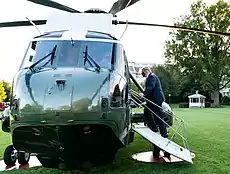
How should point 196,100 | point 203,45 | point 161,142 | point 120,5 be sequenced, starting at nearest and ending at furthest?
point 161,142, point 120,5, point 203,45, point 196,100

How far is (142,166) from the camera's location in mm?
7066

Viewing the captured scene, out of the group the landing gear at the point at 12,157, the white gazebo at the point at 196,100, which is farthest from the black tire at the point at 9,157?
the white gazebo at the point at 196,100

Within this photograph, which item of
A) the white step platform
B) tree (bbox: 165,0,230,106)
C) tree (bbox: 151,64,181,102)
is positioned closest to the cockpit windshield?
the white step platform

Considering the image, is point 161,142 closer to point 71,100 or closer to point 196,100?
point 71,100

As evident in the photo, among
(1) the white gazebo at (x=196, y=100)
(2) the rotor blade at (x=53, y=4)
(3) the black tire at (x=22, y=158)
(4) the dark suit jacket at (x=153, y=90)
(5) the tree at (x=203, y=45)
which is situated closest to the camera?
(2) the rotor blade at (x=53, y=4)

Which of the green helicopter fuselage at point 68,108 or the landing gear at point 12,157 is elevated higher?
the green helicopter fuselage at point 68,108

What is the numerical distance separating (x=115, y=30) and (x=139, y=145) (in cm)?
478

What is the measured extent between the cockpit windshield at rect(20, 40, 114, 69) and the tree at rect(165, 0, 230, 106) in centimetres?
4049

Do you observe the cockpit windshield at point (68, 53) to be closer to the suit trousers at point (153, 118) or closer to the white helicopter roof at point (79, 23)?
the white helicopter roof at point (79, 23)

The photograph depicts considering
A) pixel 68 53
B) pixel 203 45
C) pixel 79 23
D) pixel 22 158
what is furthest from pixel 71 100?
pixel 203 45

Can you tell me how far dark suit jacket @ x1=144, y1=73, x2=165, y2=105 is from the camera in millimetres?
7301

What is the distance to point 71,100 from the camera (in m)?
4.44

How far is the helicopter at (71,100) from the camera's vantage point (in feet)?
14.7

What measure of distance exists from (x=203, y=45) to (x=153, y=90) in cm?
3883
